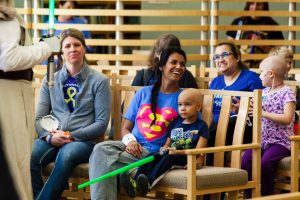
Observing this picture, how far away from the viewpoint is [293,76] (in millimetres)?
7316

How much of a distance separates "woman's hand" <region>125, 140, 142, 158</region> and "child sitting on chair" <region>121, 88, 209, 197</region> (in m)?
0.15

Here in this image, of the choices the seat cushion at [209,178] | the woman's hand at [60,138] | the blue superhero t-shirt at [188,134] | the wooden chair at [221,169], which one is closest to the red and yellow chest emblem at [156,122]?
the blue superhero t-shirt at [188,134]

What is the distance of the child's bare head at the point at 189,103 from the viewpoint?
490 centimetres

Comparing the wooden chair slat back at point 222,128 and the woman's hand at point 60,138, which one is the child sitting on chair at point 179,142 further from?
the woman's hand at point 60,138

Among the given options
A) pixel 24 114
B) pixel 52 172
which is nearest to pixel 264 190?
pixel 52 172

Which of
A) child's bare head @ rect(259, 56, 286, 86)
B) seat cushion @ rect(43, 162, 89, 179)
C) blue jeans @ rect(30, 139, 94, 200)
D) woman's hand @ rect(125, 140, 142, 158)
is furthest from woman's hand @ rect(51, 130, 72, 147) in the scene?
child's bare head @ rect(259, 56, 286, 86)

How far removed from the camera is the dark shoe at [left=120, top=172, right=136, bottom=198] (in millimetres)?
4766

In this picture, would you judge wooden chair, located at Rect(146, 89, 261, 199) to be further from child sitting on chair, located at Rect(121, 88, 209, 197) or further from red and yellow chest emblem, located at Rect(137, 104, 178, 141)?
red and yellow chest emblem, located at Rect(137, 104, 178, 141)

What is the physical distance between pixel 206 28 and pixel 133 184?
4.19 m

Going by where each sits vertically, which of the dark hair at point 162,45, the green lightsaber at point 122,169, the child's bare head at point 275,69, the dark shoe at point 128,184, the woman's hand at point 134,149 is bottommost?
the dark shoe at point 128,184

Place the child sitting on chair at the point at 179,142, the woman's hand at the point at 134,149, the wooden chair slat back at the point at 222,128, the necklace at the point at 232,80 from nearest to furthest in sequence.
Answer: the child sitting on chair at the point at 179,142
the woman's hand at the point at 134,149
the wooden chair slat back at the point at 222,128
the necklace at the point at 232,80

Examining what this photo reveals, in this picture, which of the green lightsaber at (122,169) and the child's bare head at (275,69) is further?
the child's bare head at (275,69)

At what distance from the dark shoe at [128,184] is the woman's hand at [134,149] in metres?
0.16

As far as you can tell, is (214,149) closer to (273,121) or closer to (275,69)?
(273,121)
